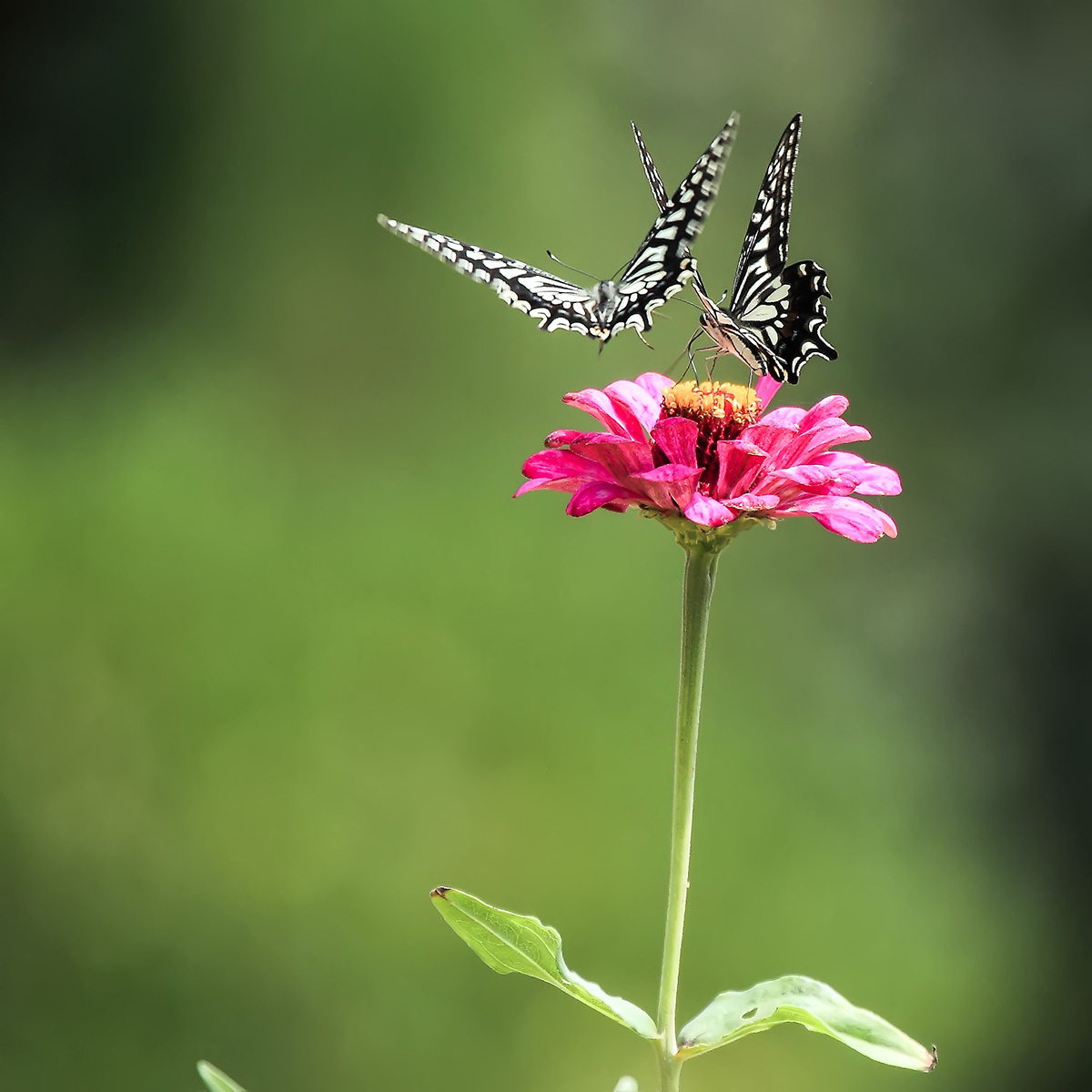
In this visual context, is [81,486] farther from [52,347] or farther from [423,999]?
[423,999]

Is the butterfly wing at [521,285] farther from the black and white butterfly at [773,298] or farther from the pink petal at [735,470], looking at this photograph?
the pink petal at [735,470]

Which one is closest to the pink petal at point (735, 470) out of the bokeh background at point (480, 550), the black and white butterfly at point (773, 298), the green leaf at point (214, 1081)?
the black and white butterfly at point (773, 298)

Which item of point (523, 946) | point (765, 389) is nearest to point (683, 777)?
point (523, 946)

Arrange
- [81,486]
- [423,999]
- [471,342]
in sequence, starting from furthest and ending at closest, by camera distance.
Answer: [471,342]
[81,486]
[423,999]

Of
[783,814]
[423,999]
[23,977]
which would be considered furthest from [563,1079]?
[23,977]

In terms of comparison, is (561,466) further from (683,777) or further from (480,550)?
(480,550)

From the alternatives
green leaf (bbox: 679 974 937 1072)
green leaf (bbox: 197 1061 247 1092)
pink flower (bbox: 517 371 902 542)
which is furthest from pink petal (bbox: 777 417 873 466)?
green leaf (bbox: 197 1061 247 1092)
